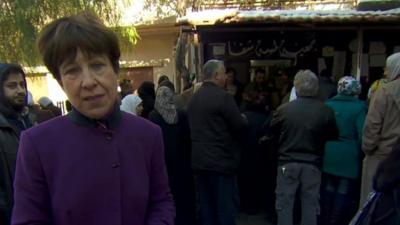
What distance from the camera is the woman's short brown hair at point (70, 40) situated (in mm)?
1496

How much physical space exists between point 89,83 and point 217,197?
3335 mm

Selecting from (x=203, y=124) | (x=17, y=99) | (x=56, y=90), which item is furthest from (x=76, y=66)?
(x=56, y=90)

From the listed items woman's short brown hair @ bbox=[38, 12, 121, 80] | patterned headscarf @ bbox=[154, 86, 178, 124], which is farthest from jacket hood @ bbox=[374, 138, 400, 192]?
patterned headscarf @ bbox=[154, 86, 178, 124]

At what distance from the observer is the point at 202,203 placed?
479cm

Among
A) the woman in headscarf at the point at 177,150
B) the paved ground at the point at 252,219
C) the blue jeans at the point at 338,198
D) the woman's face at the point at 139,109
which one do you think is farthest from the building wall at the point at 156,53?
the blue jeans at the point at 338,198

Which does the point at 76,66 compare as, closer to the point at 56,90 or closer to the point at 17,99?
the point at 17,99

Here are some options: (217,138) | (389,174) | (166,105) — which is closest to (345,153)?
(217,138)

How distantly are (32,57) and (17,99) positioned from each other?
5.75 meters

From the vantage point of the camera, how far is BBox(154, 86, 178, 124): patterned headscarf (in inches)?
178

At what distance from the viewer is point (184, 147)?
4.75 metres

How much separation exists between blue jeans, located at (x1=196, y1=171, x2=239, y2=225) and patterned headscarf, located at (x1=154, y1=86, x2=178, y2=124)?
2.34 ft

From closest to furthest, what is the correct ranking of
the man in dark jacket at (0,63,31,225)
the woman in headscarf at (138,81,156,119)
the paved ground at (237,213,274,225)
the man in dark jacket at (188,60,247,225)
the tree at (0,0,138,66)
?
the man in dark jacket at (0,63,31,225) → the man in dark jacket at (188,60,247,225) → the woman in headscarf at (138,81,156,119) → the paved ground at (237,213,274,225) → the tree at (0,0,138,66)

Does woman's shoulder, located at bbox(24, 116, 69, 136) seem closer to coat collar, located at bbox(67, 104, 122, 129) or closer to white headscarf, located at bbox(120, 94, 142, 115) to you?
coat collar, located at bbox(67, 104, 122, 129)

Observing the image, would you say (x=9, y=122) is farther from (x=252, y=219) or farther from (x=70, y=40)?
(x=252, y=219)
